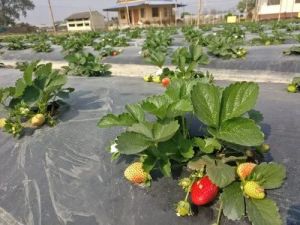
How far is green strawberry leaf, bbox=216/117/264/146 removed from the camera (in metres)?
0.96

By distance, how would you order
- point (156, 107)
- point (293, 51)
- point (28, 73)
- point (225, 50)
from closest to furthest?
point (156, 107), point (28, 73), point (293, 51), point (225, 50)

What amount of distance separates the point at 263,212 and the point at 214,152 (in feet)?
0.97

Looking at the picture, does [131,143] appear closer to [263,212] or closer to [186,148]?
[186,148]

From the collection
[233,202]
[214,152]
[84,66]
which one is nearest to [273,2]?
[84,66]

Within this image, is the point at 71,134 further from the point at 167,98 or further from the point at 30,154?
the point at 167,98

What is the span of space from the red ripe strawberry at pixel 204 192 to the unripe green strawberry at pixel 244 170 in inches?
3.7

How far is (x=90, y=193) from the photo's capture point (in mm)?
1224

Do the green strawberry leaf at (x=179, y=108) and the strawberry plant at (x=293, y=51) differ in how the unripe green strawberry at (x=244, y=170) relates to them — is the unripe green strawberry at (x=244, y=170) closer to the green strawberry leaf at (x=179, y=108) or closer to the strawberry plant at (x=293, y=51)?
the green strawberry leaf at (x=179, y=108)

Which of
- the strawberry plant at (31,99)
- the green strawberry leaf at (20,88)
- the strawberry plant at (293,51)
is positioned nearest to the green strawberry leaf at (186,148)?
the strawberry plant at (31,99)

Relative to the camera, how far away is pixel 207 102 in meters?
1.06

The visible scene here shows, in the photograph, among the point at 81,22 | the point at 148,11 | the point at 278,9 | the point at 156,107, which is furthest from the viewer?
the point at 81,22

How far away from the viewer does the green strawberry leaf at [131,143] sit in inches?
40.6

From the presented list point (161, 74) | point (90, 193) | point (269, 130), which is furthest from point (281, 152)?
point (161, 74)

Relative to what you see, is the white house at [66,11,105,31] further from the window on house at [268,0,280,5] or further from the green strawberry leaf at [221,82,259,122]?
the green strawberry leaf at [221,82,259,122]
